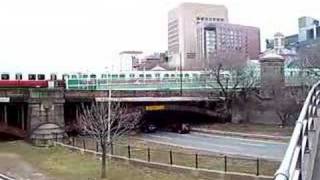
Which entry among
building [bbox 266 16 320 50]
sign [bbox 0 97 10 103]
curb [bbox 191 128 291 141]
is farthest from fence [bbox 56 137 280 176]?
building [bbox 266 16 320 50]

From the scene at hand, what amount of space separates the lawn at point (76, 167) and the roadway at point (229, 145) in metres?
8.23

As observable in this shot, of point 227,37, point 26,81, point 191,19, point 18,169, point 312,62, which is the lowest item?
point 18,169

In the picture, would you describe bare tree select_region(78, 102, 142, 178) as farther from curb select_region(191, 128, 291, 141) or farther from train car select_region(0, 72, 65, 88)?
curb select_region(191, 128, 291, 141)

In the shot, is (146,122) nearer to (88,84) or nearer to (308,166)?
(88,84)

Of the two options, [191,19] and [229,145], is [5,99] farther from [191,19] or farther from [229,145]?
[191,19]

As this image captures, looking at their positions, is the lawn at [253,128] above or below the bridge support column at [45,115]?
below

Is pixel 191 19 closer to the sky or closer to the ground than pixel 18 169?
closer to the sky

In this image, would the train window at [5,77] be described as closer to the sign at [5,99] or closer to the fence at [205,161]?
the sign at [5,99]

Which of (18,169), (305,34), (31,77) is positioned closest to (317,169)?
(18,169)

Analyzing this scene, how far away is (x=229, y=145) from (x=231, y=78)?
75.2ft

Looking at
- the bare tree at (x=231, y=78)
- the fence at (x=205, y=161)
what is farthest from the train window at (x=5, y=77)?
the fence at (x=205, y=161)

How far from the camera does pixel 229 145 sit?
145ft

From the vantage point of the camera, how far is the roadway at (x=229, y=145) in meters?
37.8

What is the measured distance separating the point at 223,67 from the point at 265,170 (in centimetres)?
3865
